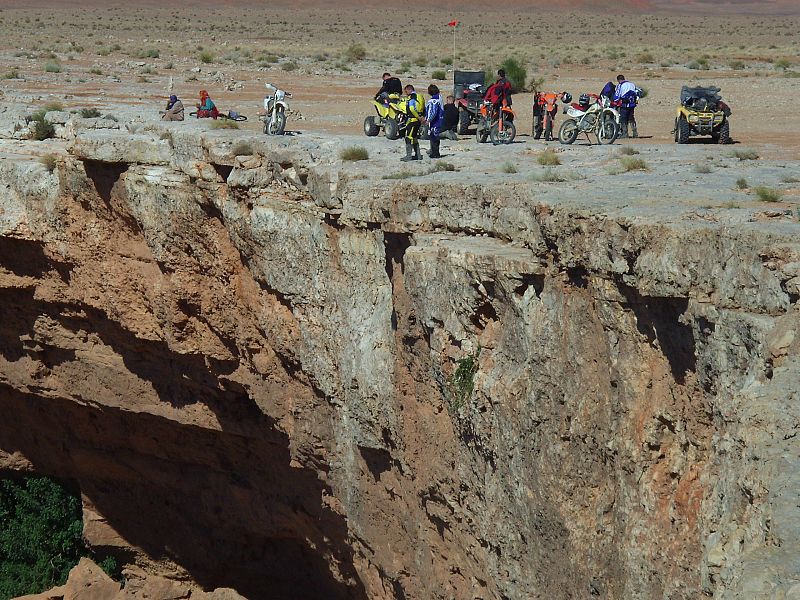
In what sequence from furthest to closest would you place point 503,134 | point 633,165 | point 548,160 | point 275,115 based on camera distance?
point 503,134, point 275,115, point 548,160, point 633,165

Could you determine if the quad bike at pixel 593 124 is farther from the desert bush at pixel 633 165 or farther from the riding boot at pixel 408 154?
the desert bush at pixel 633 165

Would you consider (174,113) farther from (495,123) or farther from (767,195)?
(767,195)

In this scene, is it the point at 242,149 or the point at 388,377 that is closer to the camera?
the point at 388,377

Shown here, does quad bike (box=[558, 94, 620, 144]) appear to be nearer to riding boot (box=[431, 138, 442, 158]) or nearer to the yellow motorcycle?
the yellow motorcycle

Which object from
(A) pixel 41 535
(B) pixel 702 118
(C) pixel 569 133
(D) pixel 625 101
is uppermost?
(D) pixel 625 101

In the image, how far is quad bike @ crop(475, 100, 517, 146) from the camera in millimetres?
17156

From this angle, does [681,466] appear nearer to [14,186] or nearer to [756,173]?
[756,173]

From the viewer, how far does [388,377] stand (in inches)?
507

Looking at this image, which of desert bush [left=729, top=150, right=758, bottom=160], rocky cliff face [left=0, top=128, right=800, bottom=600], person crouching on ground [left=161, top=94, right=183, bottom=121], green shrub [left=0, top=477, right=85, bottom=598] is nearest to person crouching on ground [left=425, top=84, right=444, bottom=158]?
rocky cliff face [left=0, top=128, right=800, bottom=600]

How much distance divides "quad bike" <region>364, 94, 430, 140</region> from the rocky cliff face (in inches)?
86.3

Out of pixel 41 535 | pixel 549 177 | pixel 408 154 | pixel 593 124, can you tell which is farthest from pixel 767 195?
pixel 41 535

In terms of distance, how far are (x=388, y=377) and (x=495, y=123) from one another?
584cm

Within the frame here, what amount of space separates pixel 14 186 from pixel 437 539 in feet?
27.0

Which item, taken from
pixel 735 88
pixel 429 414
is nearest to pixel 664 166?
pixel 429 414
